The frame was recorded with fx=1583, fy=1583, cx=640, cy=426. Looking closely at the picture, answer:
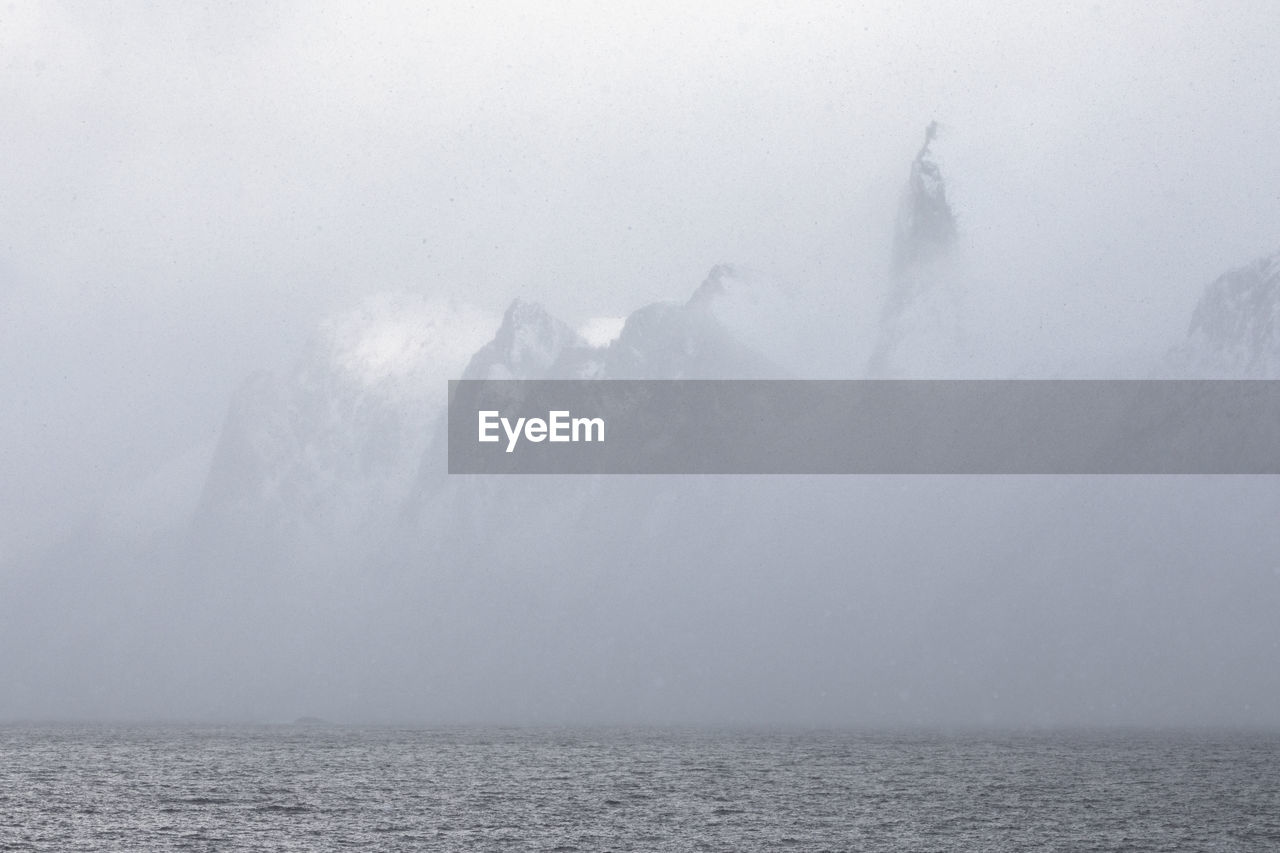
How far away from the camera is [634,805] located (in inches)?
4535

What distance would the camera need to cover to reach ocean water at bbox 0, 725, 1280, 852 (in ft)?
300

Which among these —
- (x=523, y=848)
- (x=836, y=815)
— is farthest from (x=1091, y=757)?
(x=523, y=848)

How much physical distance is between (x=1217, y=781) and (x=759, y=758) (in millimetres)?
60628

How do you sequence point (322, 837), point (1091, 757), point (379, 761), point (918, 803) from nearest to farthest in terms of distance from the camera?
1. point (322, 837)
2. point (918, 803)
3. point (379, 761)
4. point (1091, 757)

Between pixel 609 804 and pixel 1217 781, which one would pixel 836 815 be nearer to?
pixel 609 804

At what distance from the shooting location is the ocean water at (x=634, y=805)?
91375 millimetres

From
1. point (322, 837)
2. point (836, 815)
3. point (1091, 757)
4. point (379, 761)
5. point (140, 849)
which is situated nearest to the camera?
point (140, 849)

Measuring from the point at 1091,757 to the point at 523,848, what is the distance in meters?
129

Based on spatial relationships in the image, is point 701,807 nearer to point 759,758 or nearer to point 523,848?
point 523,848

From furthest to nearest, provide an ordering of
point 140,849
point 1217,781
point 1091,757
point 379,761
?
1. point 1091,757
2. point 379,761
3. point 1217,781
4. point 140,849

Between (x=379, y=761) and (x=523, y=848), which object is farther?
(x=379, y=761)

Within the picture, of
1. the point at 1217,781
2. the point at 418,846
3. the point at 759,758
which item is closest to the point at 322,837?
the point at 418,846

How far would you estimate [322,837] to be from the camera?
9162 cm

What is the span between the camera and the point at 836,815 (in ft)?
362
